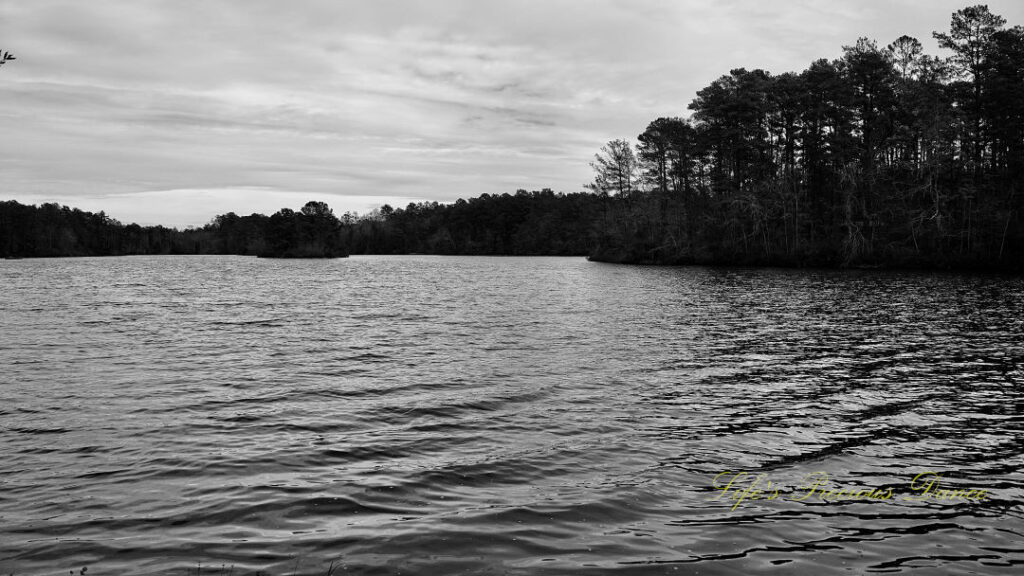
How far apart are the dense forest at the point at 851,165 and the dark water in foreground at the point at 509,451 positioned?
44.2m

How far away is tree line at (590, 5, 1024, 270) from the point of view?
192ft

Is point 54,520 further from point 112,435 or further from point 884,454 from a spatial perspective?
point 884,454

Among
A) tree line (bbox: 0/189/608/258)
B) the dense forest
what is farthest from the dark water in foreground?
tree line (bbox: 0/189/608/258)

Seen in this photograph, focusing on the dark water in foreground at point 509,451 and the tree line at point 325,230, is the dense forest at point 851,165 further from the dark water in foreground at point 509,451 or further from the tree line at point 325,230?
the dark water in foreground at point 509,451

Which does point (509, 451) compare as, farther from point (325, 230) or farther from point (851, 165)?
point (325, 230)

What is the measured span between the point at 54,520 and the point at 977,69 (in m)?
76.4

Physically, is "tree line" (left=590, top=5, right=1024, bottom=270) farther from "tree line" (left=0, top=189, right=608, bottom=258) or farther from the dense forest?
"tree line" (left=0, top=189, right=608, bottom=258)

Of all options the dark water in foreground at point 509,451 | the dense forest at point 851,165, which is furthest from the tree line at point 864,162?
the dark water in foreground at point 509,451

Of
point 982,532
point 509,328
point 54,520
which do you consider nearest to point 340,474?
point 54,520

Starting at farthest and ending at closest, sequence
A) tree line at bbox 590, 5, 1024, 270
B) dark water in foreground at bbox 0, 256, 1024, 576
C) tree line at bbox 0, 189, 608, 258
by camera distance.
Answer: tree line at bbox 0, 189, 608, 258 < tree line at bbox 590, 5, 1024, 270 < dark water in foreground at bbox 0, 256, 1024, 576

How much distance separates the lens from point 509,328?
26.1 meters

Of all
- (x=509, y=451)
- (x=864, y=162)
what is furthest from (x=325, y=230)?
(x=509, y=451)

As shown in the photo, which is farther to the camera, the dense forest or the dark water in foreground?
the dense forest

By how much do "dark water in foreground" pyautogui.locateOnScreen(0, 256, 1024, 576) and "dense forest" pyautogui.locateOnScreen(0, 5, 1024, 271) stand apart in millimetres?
44171
